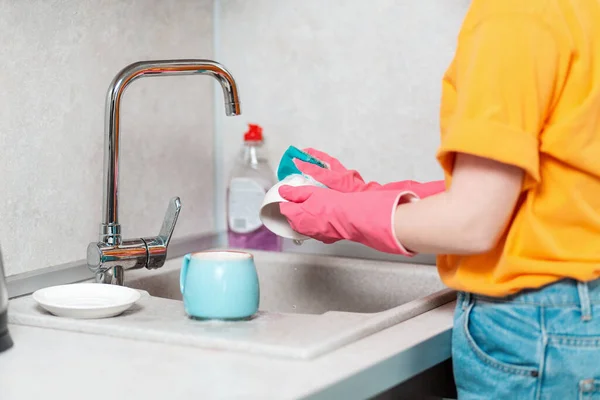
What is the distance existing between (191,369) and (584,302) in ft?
1.47

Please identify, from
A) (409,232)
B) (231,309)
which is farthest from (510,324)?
(231,309)

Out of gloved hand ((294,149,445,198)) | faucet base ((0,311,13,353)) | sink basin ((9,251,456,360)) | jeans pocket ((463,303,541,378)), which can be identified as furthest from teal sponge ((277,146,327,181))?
faucet base ((0,311,13,353))

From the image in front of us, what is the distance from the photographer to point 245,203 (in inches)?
67.6

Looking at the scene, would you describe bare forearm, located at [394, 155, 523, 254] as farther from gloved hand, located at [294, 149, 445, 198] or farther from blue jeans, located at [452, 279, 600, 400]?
gloved hand, located at [294, 149, 445, 198]

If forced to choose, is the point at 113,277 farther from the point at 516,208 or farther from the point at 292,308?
the point at 516,208

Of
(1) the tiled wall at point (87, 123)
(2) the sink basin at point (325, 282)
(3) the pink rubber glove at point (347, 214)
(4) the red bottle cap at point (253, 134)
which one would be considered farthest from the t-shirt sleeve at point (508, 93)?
(4) the red bottle cap at point (253, 134)

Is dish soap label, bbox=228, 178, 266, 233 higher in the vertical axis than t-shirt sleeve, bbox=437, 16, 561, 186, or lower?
lower

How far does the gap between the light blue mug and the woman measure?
12 cm

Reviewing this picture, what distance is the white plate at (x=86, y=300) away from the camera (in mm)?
1143

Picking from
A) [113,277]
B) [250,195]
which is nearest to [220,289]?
[113,277]

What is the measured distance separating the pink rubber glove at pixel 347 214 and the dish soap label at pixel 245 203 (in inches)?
20.1

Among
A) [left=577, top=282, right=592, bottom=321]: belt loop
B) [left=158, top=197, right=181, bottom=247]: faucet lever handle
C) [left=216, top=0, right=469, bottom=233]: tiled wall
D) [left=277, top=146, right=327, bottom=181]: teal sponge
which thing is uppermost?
[left=216, top=0, right=469, bottom=233]: tiled wall

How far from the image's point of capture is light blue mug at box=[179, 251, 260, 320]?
1.12m

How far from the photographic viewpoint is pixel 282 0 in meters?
1.74
